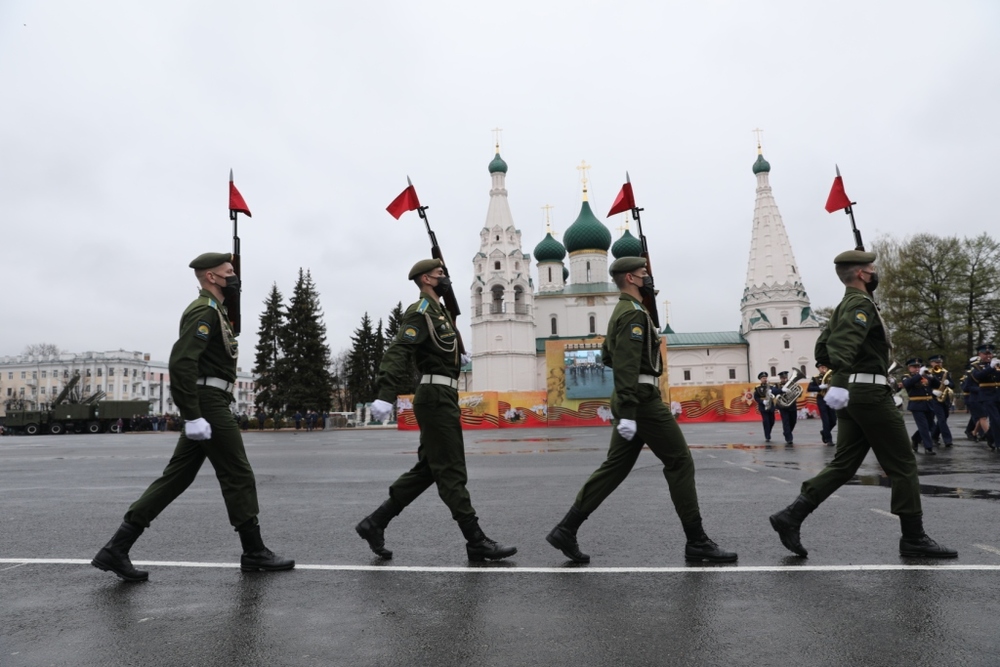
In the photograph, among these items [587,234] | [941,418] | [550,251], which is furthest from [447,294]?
[550,251]

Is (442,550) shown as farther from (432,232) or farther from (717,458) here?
(717,458)

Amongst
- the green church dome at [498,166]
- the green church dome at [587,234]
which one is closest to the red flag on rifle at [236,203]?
the green church dome at [498,166]

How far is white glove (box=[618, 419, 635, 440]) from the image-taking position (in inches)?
196

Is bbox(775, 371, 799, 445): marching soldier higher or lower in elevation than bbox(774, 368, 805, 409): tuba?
lower

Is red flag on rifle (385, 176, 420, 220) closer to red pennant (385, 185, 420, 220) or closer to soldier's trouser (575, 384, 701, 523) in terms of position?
red pennant (385, 185, 420, 220)

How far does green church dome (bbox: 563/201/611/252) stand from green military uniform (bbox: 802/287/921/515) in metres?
84.3

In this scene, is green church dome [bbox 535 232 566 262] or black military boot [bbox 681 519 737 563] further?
green church dome [bbox 535 232 566 262]

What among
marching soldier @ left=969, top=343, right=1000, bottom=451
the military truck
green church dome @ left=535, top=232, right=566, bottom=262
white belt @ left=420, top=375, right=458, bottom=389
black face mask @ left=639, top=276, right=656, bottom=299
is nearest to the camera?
white belt @ left=420, top=375, right=458, bottom=389

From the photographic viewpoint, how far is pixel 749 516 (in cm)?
690

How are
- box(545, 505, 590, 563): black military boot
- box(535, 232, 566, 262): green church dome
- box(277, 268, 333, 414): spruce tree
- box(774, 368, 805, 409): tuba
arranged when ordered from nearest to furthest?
box(545, 505, 590, 563): black military boot
box(774, 368, 805, 409): tuba
box(277, 268, 333, 414): spruce tree
box(535, 232, 566, 262): green church dome

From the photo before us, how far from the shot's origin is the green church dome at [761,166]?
295 ft

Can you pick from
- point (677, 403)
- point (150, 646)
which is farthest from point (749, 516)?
point (677, 403)

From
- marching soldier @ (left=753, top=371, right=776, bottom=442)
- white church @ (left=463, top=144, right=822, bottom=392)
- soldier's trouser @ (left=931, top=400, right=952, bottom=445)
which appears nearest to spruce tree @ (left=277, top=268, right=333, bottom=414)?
white church @ (left=463, top=144, right=822, bottom=392)

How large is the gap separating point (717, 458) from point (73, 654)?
12672 mm
